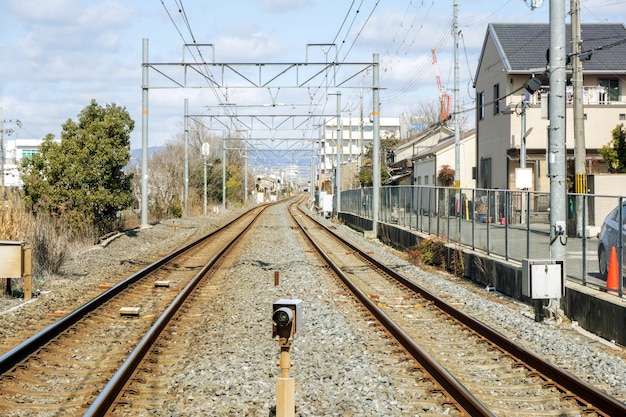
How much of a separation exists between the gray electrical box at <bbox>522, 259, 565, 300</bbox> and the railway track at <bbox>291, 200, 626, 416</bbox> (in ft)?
3.79

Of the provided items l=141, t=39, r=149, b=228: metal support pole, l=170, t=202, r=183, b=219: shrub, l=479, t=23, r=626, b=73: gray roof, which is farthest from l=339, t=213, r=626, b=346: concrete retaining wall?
l=170, t=202, r=183, b=219: shrub

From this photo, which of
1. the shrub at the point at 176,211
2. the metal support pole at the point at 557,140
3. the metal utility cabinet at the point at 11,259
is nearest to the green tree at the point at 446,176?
the shrub at the point at 176,211

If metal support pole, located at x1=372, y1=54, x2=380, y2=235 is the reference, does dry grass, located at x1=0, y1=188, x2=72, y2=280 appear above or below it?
below

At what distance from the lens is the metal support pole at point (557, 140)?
11977mm

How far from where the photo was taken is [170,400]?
6973 mm

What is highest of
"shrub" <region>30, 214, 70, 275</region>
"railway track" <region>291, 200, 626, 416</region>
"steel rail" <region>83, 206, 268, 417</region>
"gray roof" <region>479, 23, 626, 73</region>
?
"gray roof" <region>479, 23, 626, 73</region>

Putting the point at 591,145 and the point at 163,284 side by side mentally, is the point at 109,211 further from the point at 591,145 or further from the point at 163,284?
the point at 591,145

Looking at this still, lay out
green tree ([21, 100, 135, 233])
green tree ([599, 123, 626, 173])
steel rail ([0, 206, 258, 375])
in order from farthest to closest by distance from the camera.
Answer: green tree ([599, 123, 626, 173])
green tree ([21, 100, 135, 233])
steel rail ([0, 206, 258, 375])

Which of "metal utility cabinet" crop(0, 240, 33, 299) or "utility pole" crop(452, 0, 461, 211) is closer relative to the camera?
"metal utility cabinet" crop(0, 240, 33, 299)

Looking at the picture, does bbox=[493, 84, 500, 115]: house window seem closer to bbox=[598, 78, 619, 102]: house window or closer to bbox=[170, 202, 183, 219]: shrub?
bbox=[598, 78, 619, 102]: house window

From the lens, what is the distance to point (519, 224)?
15141 mm

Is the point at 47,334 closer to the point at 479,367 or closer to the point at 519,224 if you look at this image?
the point at 479,367

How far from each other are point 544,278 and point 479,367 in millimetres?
3345

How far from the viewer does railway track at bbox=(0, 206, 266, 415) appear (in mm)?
6887
